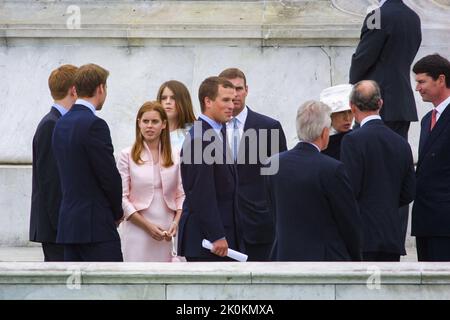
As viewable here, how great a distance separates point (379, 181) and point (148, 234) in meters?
1.74

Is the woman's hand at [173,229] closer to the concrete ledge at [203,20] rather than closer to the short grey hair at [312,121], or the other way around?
the short grey hair at [312,121]

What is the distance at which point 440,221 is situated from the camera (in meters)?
9.04

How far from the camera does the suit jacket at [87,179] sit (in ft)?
28.7

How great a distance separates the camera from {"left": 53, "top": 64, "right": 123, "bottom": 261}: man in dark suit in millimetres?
8742

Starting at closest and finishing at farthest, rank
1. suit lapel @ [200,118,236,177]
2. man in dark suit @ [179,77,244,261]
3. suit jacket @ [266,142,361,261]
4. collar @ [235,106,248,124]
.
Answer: suit jacket @ [266,142,361,261], man in dark suit @ [179,77,244,261], suit lapel @ [200,118,236,177], collar @ [235,106,248,124]

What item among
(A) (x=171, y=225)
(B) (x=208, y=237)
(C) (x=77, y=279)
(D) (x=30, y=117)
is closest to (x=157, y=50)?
(D) (x=30, y=117)

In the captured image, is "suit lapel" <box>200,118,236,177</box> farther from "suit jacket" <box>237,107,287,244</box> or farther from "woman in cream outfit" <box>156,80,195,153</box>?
"woman in cream outfit" <box>156,80,195,153</box>

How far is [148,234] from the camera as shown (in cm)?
968

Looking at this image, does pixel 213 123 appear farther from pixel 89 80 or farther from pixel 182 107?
pixel 182 107

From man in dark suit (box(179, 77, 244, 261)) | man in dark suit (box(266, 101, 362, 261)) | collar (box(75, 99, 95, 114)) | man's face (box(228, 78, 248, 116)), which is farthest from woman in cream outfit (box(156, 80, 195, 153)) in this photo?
man in dark suit (box(266, 101, 362, 261))

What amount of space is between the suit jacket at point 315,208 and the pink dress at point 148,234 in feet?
5.24


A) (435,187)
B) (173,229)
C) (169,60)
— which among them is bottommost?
(173,229)

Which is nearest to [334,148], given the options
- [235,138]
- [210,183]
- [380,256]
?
[235,138]
